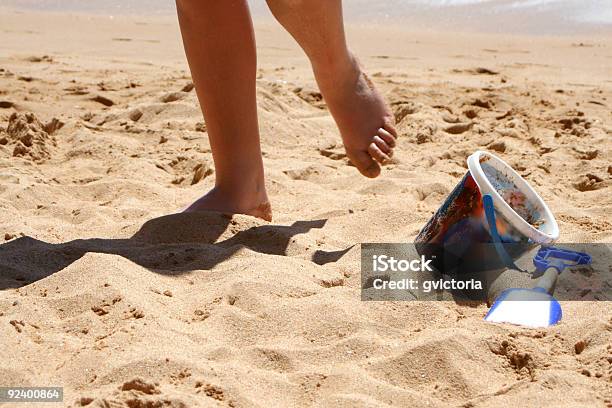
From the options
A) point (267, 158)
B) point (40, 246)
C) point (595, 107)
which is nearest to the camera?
point (40, 246)

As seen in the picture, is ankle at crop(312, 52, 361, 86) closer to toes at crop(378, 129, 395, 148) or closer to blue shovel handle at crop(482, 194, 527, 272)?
toes at crop(378, 129, 395, 148)

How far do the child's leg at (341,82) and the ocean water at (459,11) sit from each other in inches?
253

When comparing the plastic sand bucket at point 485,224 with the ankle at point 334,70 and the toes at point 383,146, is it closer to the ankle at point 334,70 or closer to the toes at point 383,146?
the toes at point 383,146

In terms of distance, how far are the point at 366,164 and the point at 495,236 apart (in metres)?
0.66

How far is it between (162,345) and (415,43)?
6.17 meters

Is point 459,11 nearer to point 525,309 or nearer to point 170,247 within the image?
point 170,247

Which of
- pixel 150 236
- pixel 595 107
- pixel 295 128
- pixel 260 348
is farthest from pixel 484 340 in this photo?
pixel 595 107

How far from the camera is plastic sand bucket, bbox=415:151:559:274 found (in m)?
2.11

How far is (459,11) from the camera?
10188 mm

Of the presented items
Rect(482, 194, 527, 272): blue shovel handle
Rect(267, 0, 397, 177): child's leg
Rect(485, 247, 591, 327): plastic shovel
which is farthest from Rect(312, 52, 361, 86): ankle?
Rect(485, 247, 591, 327): plastic shovel

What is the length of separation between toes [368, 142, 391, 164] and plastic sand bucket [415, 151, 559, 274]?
1.30 ft

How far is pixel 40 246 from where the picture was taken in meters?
2.37

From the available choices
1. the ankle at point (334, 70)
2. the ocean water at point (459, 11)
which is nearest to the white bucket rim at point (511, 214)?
the ankle at point (334, 70)

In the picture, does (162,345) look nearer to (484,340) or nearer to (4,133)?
(484,340)
